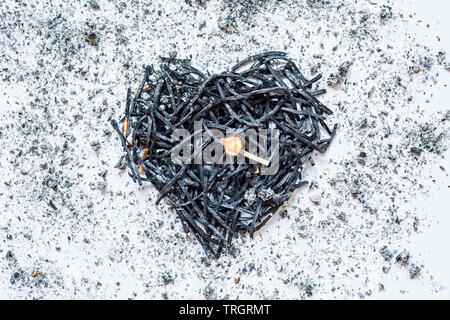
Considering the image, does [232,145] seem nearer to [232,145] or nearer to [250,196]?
[232,145]

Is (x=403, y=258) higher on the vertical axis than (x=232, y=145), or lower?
lower

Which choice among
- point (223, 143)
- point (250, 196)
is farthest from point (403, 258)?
point (223, 143)

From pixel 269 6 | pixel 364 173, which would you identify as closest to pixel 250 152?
pixel 364 173

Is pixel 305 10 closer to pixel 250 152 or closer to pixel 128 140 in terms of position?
pixel 250 152

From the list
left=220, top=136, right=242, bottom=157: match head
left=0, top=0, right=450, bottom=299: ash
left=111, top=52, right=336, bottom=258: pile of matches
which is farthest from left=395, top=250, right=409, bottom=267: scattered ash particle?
left=220, top=136, right=242, bottom=157: match head

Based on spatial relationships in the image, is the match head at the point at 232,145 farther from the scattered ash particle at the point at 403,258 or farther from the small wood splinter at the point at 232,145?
the scattered ash particle at the point at 403,258

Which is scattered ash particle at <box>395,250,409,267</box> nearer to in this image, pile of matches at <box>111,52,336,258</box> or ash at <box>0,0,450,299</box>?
ash at <box>0,0,450,299</box>

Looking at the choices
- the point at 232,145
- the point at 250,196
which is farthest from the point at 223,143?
the point at 250,196

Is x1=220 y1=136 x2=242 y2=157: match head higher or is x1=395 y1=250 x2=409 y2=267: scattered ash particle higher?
x1=220 y1=136 x2=242 y2=157: match head
